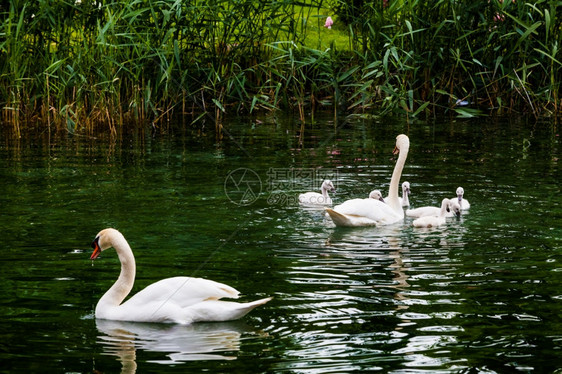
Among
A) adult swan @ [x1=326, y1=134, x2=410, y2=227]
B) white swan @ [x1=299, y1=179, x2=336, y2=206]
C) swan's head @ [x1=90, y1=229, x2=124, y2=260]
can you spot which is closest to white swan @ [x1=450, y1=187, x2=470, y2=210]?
adult swan @ [x1=326, y1=134, x2=410, y2=227]

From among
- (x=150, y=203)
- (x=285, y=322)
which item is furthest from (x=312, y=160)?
(x=285, y=322)

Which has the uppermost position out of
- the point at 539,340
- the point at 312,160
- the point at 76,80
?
the point at 76,80

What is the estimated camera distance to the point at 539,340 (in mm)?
5660

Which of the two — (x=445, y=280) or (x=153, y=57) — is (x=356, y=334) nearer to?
(x=445, y=280)

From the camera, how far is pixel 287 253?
7.81 meters

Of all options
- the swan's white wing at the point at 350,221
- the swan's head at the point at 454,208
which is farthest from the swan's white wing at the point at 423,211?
the swan's white wing at the point at 350,221

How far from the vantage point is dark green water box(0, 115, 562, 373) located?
5.54 metres

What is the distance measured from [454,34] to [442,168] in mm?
3446

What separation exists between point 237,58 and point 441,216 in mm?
5940

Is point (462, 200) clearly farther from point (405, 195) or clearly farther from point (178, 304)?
point (178, 304)

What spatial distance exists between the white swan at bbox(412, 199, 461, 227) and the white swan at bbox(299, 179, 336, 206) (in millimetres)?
1164

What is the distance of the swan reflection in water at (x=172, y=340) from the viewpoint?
5480 millimetres

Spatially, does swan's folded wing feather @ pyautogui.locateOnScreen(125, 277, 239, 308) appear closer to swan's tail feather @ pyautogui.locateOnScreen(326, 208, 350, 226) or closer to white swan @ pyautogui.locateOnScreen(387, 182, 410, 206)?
swan's tail feather @ pyautogui.locateOnScreen(326, 208, 350, 226)

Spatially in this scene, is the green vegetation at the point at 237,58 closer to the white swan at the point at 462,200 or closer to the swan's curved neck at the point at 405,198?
the swan's curved neck at the point at 405,198
